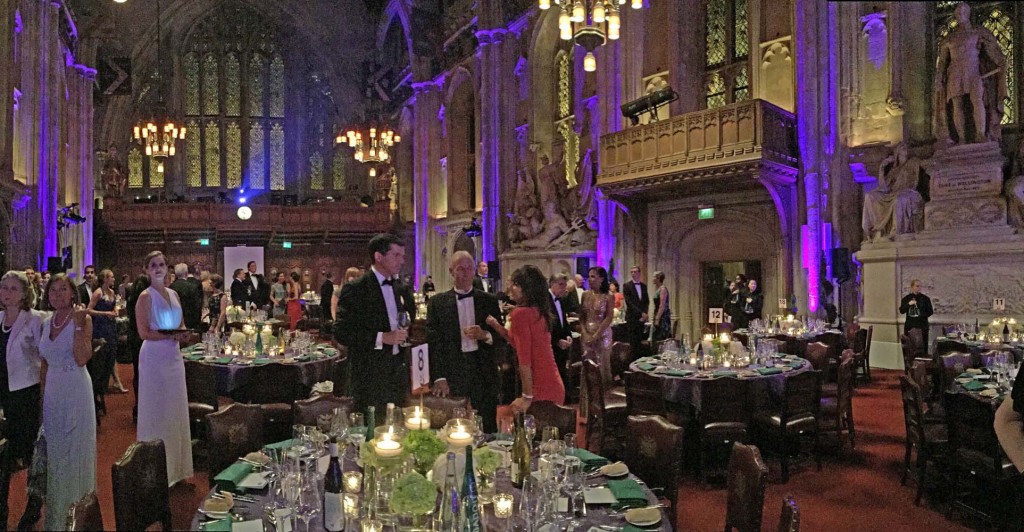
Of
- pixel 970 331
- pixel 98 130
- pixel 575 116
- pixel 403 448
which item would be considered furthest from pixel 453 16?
pixel 403 448

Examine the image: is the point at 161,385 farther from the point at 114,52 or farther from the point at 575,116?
the point at 114,52

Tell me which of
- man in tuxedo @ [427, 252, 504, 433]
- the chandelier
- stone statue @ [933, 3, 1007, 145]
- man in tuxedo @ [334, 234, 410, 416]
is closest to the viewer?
man in tuxedo @ [334, 234, 410, 416]

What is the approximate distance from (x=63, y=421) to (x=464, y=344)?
2.43 m

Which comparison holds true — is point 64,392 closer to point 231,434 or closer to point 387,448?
point 231,434

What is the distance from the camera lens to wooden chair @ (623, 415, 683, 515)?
346 cm

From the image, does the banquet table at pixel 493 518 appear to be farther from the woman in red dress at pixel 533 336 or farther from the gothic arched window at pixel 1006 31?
the gothic arched window at pixel 1006 31

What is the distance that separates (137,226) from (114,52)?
687cm

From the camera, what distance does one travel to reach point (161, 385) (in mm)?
5066

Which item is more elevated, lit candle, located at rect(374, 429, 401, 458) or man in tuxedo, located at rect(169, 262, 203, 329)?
man in tuxedo, located at rect(169, 262, 203, 329)

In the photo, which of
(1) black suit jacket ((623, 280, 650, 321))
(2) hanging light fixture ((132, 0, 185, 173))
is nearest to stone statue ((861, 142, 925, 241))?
(1) black suit jacket ((623, 280, 650, 321))

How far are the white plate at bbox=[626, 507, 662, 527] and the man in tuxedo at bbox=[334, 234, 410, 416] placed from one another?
231 cm

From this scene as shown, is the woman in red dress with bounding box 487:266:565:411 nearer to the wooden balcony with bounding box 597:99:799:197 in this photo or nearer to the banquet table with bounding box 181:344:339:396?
the banquet table with bounding box 181:344:339:396

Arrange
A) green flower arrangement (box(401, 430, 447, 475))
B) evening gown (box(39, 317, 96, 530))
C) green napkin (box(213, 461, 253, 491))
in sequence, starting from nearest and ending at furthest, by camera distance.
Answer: green flower arrangement (box(401, 430, 447, 475)) < green napkin (box(213, 461, 253, 491)) < evening gown (box(39, 317, 96, 530))

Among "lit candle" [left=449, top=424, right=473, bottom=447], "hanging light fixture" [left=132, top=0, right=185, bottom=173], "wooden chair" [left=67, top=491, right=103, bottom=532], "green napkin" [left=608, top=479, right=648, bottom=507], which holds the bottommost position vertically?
"green napkin" [left=608, top=479, right=648, bottom=507]
